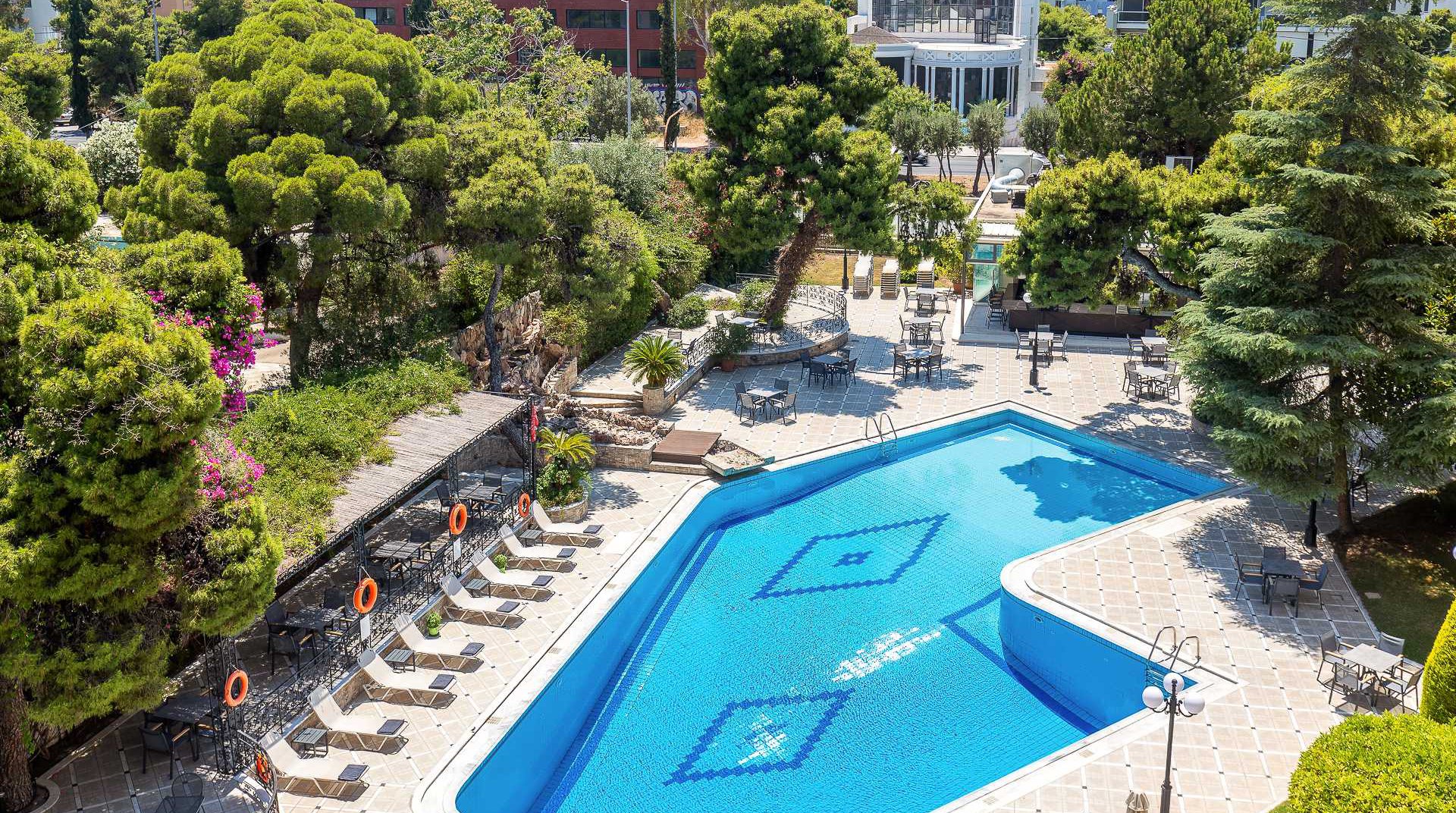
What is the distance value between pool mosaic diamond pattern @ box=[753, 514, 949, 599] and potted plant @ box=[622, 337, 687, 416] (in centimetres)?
638

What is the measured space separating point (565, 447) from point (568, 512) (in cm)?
140

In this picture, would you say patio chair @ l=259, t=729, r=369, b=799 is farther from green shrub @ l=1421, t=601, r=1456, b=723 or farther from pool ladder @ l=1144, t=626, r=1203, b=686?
green shrub @ l=1421, t=601, r=1456, b=723

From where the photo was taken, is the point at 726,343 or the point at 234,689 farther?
the point at 726,343

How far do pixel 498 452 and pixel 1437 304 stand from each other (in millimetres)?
18132

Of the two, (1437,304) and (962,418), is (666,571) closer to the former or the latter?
(962,418)

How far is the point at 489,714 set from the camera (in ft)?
55.8

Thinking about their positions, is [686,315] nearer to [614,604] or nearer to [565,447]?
[565,447]

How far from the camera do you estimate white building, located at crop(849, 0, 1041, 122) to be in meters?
64.4

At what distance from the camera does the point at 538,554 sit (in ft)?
71.1

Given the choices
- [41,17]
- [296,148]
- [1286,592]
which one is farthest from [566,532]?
[41,17]

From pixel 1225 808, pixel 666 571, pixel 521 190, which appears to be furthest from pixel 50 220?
pixel 1225 808

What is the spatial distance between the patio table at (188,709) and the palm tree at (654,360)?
14.3 meters

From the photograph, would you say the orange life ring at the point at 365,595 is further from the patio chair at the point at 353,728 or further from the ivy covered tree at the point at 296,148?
the ivy covered tree at the point at 296,148

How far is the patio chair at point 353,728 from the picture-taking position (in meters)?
16.3
